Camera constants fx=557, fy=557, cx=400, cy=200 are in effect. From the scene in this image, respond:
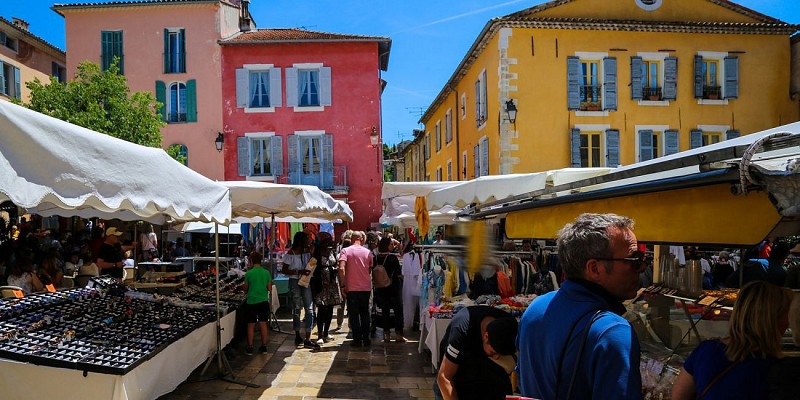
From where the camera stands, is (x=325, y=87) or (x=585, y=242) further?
(x=325, y=87)

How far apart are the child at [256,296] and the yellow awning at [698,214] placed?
16.5 ft

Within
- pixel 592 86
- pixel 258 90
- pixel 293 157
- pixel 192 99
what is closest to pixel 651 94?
pixel 592 86

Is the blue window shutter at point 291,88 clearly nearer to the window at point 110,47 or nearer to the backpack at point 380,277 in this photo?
the window at point 110,47

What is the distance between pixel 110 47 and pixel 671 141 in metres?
21.5

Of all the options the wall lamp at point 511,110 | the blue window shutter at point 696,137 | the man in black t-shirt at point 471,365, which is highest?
the wall lamp at point 511,110

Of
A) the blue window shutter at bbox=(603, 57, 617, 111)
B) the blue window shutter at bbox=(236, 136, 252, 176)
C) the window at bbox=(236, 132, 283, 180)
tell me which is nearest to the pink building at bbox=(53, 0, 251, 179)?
the blue window shutter at bbox=(236, 136, 252, 176)

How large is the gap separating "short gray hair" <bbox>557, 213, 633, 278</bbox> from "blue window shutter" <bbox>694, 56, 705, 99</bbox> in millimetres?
19660

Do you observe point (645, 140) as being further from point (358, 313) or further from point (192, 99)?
point (192, 99)

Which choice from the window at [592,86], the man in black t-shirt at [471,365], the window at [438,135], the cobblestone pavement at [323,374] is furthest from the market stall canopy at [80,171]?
the window at [438,135]

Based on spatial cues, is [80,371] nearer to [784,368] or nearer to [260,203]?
[260,203]

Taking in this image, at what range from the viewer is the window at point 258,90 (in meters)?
21.9

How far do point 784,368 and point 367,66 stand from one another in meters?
20.8

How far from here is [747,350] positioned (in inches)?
94.5

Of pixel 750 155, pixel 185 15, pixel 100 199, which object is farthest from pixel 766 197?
pixel 185 15
